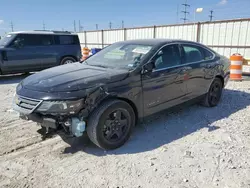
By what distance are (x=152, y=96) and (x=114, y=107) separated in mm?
818

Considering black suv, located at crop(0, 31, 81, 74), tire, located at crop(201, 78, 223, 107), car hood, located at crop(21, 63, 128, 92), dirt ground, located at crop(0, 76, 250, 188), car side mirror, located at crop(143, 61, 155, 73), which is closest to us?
dirt ground, located at crop(0, 76, 250, 188)

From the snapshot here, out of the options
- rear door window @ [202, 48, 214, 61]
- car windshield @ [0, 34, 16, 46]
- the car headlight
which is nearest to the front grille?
the car headlight

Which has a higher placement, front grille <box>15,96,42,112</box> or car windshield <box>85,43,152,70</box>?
car windshield <box>85,43,152,70</box>

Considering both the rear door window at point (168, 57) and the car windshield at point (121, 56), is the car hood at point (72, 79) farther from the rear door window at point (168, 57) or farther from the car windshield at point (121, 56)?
the rear door window at point (168, 57)

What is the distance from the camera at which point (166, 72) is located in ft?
13.0

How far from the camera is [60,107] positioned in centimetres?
293

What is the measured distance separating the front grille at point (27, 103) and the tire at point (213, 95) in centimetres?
370

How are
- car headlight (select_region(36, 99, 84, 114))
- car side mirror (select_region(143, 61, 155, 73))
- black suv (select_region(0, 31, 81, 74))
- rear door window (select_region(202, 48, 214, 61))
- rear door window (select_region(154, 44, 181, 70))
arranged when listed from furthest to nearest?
black suv (select_region(0, 31, 81, 74)), rear door window (select_region(202, 48, 214, 61)), rear door window (select_region(154, 44, 181, 70)), car side mirror (select_region(143, 61, 155, 73)), car headlight (select_region(36, 99, 84, 114))

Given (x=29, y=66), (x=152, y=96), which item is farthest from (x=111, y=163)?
(x=29, y=66)

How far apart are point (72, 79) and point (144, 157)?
1.52m

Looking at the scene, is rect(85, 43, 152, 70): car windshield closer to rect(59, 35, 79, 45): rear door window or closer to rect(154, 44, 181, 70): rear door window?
rect(154, 44, 181, 70): rear door window

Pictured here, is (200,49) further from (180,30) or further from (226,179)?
(180,30)

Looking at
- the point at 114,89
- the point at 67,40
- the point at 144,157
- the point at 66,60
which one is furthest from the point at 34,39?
the point at 144,157

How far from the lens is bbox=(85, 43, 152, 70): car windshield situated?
3814 mm
